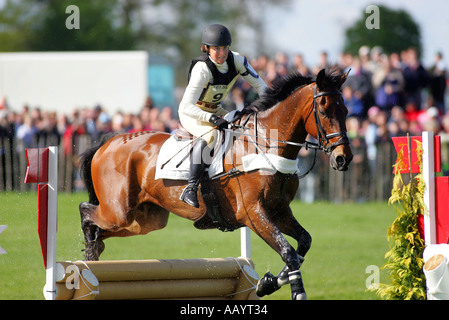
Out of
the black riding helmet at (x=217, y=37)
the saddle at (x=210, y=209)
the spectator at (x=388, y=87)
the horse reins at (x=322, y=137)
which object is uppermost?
the spectator at (x=388, y=87)

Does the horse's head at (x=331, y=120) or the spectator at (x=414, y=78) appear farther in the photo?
the spectator at (x=414, y=78)

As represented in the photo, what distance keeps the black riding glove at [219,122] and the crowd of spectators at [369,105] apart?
7211 mm

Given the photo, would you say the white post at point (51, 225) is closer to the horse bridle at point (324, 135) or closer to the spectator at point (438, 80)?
the horse bridle at point (324, 135)

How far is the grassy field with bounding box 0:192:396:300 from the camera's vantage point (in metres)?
7.11

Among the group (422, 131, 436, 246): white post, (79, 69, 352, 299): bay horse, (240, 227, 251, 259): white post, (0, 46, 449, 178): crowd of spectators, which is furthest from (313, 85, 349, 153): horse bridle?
(0, 46, 449, 178): crowd of spectators

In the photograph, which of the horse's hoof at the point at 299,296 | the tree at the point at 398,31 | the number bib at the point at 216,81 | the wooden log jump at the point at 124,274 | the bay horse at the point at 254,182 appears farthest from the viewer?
the tree at the point at 398,31

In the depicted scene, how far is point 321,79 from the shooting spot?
5.50 meters

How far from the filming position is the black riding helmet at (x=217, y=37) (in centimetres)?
576

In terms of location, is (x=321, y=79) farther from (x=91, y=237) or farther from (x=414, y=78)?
(x=414, y=78)

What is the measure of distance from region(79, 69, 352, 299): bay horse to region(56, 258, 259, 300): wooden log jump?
17.3 inches

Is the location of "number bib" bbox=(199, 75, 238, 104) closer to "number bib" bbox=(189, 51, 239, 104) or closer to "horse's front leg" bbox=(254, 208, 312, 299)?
"number bib" bbox=(189, 51, 239, 104)

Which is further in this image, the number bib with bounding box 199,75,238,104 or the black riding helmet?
the number bib with bounding box 199,75,238,104

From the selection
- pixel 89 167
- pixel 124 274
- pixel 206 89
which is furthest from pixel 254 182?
pixel 89 167

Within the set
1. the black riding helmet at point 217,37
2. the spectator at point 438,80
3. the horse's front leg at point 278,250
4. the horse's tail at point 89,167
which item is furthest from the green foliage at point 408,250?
the spectator at point 438,80
